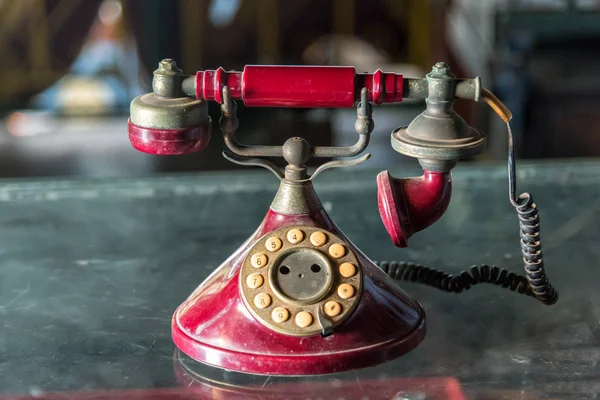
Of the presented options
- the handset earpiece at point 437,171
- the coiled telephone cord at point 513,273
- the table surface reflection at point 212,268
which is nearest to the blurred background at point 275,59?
the table surface reflection at point 212,268

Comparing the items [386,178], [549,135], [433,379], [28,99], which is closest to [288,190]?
[386,178]

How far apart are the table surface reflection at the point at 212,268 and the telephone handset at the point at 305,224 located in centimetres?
3

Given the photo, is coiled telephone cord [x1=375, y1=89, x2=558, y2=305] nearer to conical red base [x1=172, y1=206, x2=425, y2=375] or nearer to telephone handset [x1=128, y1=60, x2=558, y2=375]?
telephone handset [x1=128, y1=60, x2=558, y2=375]

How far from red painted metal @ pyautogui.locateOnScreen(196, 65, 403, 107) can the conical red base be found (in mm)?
136

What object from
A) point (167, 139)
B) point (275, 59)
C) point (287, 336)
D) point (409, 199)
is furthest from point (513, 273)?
point (275, 59)

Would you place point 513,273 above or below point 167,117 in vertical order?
below

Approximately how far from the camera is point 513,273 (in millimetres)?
1284

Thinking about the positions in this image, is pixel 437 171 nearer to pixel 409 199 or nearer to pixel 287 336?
pixel 409 199

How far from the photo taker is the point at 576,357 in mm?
1072

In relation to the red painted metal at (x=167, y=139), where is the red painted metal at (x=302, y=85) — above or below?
above

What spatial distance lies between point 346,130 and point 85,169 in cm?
120

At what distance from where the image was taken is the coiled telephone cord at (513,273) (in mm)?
1155

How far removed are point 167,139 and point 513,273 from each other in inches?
20.8

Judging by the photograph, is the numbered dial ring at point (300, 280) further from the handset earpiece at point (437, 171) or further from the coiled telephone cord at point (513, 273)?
the coiled telephone cord at point (513, 273)
